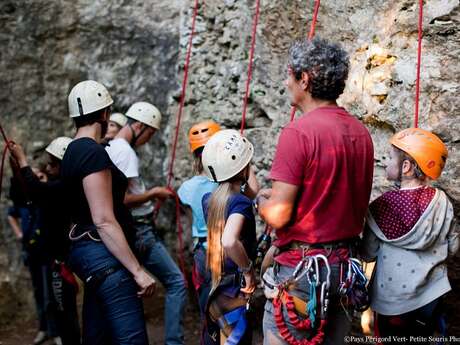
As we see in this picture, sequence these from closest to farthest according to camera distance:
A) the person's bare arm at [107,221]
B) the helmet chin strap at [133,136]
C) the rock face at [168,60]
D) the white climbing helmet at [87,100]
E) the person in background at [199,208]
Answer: the person's bare arm at [107,221]
the white climbing helmet at [87,100]
the person in background at [199,208]
the rock face at [168,60]
the helmet chin strap at [133,136]

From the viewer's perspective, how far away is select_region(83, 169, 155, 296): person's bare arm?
346 centimetres

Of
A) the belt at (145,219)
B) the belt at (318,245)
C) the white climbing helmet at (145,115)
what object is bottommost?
the belt at (145,219)

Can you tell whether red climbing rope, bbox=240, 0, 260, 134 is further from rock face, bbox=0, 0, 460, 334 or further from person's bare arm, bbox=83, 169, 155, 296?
person's bare arm, bbox=83, 169, 155, 296

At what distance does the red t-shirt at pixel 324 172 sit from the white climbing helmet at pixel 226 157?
73 cm

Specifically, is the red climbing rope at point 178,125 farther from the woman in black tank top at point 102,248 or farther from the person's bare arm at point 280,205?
the person's bare arm at point 280,205

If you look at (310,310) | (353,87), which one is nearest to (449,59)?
(353,87)

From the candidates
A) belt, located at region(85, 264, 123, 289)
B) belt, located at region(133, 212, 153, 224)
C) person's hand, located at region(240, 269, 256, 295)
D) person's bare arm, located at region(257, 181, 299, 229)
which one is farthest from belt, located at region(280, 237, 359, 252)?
belt, located at region(133, 212, 153, 224)

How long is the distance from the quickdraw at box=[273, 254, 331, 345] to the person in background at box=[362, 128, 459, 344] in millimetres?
548

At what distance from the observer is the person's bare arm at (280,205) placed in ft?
9.18

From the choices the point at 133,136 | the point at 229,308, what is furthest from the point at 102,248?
the point at 133,136

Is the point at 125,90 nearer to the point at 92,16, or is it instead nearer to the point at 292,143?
the point at 92,16

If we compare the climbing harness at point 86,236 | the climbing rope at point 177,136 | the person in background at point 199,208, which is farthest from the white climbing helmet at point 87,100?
the climbing rope at point 177,136

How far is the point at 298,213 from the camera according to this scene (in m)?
2.88

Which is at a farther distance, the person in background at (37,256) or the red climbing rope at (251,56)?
the person in background at (37,256)
